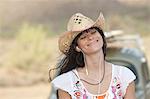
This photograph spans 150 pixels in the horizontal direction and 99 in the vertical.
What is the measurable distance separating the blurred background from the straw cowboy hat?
10109 millimetres

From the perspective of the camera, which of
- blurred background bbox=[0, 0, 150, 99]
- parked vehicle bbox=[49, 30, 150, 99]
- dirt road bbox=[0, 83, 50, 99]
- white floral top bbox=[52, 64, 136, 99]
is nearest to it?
white floral top bbox=[52, 64, 136, 99]

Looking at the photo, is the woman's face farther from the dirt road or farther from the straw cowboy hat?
the dirt road

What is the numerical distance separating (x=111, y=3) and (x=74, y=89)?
28.8 metres

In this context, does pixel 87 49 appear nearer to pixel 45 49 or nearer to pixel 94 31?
pixel 94 31

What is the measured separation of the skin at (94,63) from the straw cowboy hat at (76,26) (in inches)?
2.3

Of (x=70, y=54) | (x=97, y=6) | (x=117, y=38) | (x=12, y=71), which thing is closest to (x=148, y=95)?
(x=117, y=38)

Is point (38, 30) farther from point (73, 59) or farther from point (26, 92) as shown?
point (73, 59)

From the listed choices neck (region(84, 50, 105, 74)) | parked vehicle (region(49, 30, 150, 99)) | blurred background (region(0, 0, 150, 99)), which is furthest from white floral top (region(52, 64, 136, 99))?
blurred background (region(0, 0, 150, 99))

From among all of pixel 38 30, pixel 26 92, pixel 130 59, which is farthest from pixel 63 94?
pixel 38 30

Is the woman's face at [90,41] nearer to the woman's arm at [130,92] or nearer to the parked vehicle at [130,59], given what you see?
the woman's arm at [130,92]

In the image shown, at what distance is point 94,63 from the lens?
13.7 ft

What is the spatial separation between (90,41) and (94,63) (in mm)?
159

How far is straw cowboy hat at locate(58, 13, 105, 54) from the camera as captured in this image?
4180 millimetres

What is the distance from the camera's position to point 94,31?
13.8 feet
